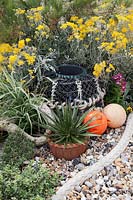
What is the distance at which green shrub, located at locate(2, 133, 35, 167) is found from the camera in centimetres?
406

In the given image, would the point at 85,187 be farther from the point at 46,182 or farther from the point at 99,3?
the point at 99,3

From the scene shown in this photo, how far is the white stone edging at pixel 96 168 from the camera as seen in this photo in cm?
371

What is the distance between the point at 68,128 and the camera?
4191mm

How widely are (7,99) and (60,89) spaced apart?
1.92 feet

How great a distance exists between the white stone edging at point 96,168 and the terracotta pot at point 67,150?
24 centimetres

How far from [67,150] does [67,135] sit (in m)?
0.15

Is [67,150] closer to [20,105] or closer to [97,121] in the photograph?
[97,121]

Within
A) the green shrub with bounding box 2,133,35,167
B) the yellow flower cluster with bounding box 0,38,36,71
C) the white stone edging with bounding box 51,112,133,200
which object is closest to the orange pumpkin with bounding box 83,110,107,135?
the white stone edging with bounding box 51,112,133,200

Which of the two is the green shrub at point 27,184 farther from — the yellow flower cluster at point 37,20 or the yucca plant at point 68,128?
the yellow flower cluster at point 37,20

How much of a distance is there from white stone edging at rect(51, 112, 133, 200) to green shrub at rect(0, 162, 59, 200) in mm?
94

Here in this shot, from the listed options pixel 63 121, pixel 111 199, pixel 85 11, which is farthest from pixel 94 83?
pixel 111 199

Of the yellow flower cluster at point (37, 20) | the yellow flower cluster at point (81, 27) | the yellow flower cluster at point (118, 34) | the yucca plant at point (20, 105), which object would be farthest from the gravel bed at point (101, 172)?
the yellow flower cluster at point (37, 20)

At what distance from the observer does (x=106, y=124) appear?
4.52 meters

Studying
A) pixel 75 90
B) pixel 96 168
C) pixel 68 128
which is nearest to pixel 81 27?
pixel 75 90
